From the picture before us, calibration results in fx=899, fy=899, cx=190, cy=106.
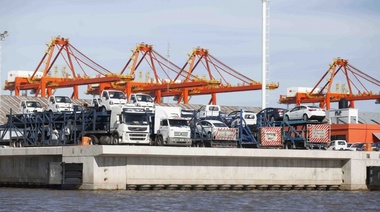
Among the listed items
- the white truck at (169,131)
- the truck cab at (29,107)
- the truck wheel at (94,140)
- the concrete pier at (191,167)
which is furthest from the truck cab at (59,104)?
the white truck at (169,131)

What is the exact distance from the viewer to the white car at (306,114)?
63000mm

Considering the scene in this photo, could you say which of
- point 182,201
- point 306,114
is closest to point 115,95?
point 306,114

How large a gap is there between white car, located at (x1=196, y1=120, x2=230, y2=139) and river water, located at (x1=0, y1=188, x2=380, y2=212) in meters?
7.00

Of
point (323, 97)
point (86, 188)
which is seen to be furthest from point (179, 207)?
point (323, 97)

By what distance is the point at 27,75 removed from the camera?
127000 millimetres

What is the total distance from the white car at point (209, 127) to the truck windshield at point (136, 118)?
5.35 m

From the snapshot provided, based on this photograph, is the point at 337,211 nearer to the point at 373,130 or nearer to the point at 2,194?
the point at 2,194

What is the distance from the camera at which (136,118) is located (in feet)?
166

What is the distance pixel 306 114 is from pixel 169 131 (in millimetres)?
14759

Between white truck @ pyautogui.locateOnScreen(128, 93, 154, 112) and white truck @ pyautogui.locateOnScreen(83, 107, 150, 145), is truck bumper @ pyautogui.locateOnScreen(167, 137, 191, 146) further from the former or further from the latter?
white truck @ pyautogui.locateOnScreen(128, 93, 154, 112)

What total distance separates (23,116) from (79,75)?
62310 millimetres

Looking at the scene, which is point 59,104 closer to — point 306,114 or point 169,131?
point 169,131

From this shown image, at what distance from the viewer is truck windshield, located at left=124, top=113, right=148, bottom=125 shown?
50.5m

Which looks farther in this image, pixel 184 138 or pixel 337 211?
pixel 184 138
